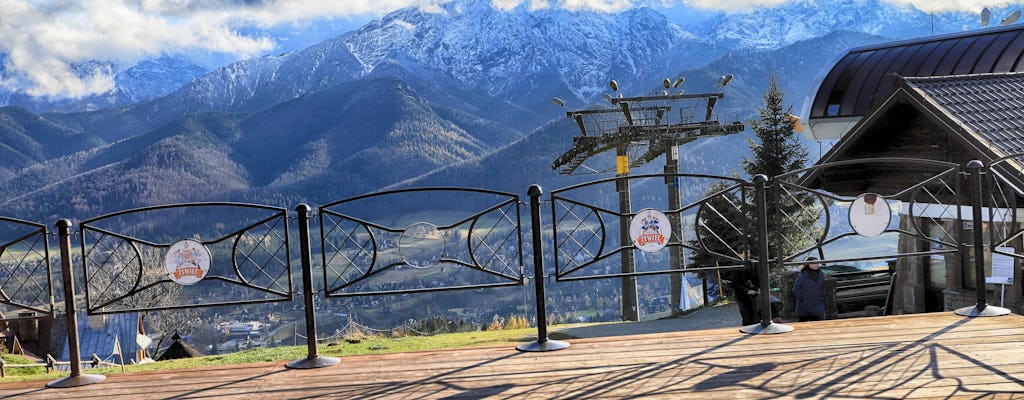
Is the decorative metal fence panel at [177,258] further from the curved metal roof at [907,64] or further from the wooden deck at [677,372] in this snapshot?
the curved metal roof at [907,64]

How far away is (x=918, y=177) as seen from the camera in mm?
12562

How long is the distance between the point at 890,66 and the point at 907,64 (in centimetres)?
39

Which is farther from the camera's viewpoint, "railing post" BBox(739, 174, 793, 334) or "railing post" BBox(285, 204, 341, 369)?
"railing post" BBox(739, 174, 793, 334)

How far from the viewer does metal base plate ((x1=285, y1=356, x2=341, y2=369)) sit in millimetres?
6102

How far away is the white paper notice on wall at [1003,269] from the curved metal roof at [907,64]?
809 centimetres

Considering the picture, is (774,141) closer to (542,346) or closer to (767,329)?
(767,329)

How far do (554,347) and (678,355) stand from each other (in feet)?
3.00

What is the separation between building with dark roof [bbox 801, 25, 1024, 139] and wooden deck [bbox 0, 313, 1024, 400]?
14.0 m

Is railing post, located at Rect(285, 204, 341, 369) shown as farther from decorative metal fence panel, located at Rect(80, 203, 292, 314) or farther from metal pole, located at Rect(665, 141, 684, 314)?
metal pole, located at Rect(665, 141, 684, 314)

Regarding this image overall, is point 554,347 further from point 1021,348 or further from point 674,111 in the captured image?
point 674,111

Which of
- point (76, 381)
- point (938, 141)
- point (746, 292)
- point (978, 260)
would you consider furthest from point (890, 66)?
point (76, 381)

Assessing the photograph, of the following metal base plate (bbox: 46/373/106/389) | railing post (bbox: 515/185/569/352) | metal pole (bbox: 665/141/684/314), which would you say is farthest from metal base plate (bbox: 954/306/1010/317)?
metal pole (bbox: 665/141/684/314)

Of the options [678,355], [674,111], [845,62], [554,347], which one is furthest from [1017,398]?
[674,111]

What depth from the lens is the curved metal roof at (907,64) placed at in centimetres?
1905
